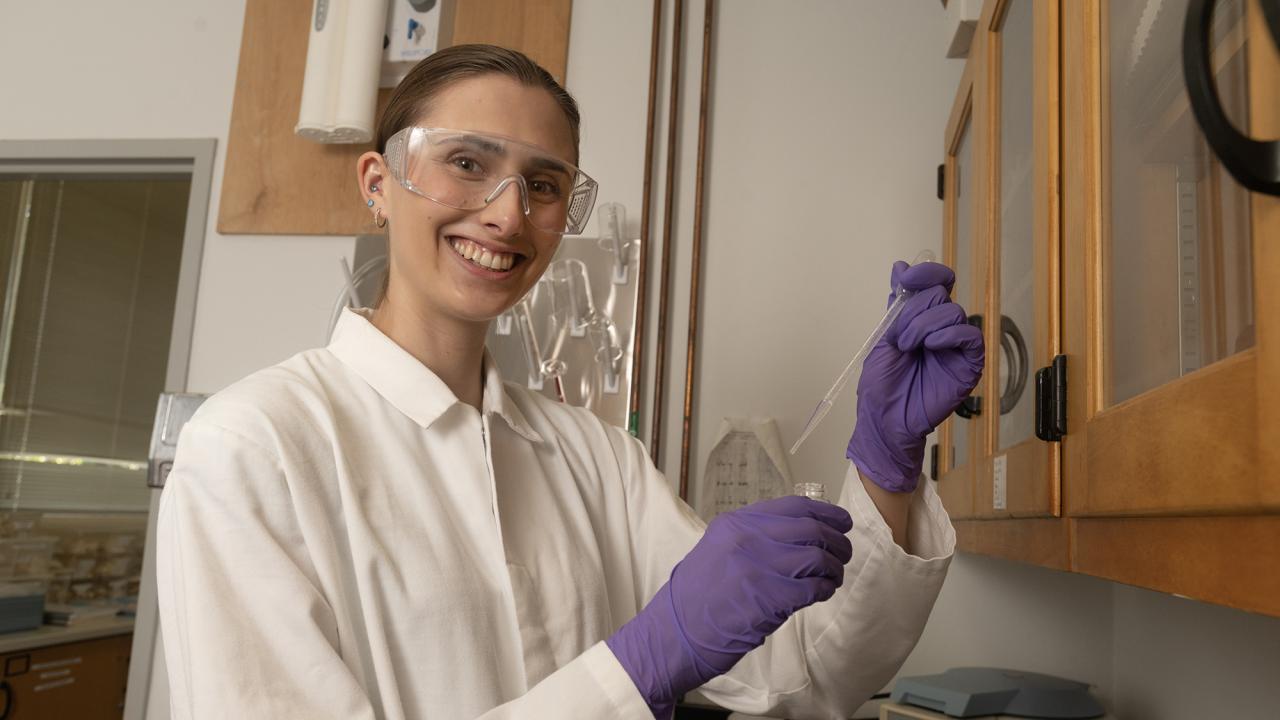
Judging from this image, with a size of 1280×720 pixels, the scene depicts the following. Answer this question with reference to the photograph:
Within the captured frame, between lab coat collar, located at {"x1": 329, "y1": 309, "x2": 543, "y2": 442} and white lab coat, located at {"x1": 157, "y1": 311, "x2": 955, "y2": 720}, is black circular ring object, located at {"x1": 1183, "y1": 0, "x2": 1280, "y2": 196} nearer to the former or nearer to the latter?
white lab coat, located at {"x1": 157, "y1": 311, "x2": 955, "y2": 720}

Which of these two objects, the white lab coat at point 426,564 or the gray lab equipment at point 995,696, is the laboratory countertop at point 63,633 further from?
the gray lab equipment at point 995,696

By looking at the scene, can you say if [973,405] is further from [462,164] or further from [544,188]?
[462,164]

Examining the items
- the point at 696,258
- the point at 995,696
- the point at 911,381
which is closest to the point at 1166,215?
the point at 911,381

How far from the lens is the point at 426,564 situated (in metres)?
1.10

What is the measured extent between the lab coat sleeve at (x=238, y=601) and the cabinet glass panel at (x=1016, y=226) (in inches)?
33.0

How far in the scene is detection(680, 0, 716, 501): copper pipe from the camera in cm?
238

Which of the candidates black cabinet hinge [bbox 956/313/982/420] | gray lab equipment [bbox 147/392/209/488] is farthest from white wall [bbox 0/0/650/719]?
black cabinet hinge [bbox 956/313/982/420]

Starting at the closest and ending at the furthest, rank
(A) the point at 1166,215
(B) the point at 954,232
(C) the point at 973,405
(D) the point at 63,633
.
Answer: (A) the point at 1166,215 → (C) the point at 973,405 → (B) the point at 954,232 → (D) the point at 63,633

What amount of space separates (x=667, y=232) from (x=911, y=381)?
53.8 inches

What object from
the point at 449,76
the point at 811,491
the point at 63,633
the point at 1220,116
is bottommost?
the point at 63,633

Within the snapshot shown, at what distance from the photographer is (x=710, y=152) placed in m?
2.56

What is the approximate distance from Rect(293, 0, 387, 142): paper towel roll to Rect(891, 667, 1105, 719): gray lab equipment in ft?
6.32

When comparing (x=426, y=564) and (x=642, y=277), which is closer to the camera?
(x=426, y=564)

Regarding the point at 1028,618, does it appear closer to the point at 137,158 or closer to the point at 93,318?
the point at 137,158
